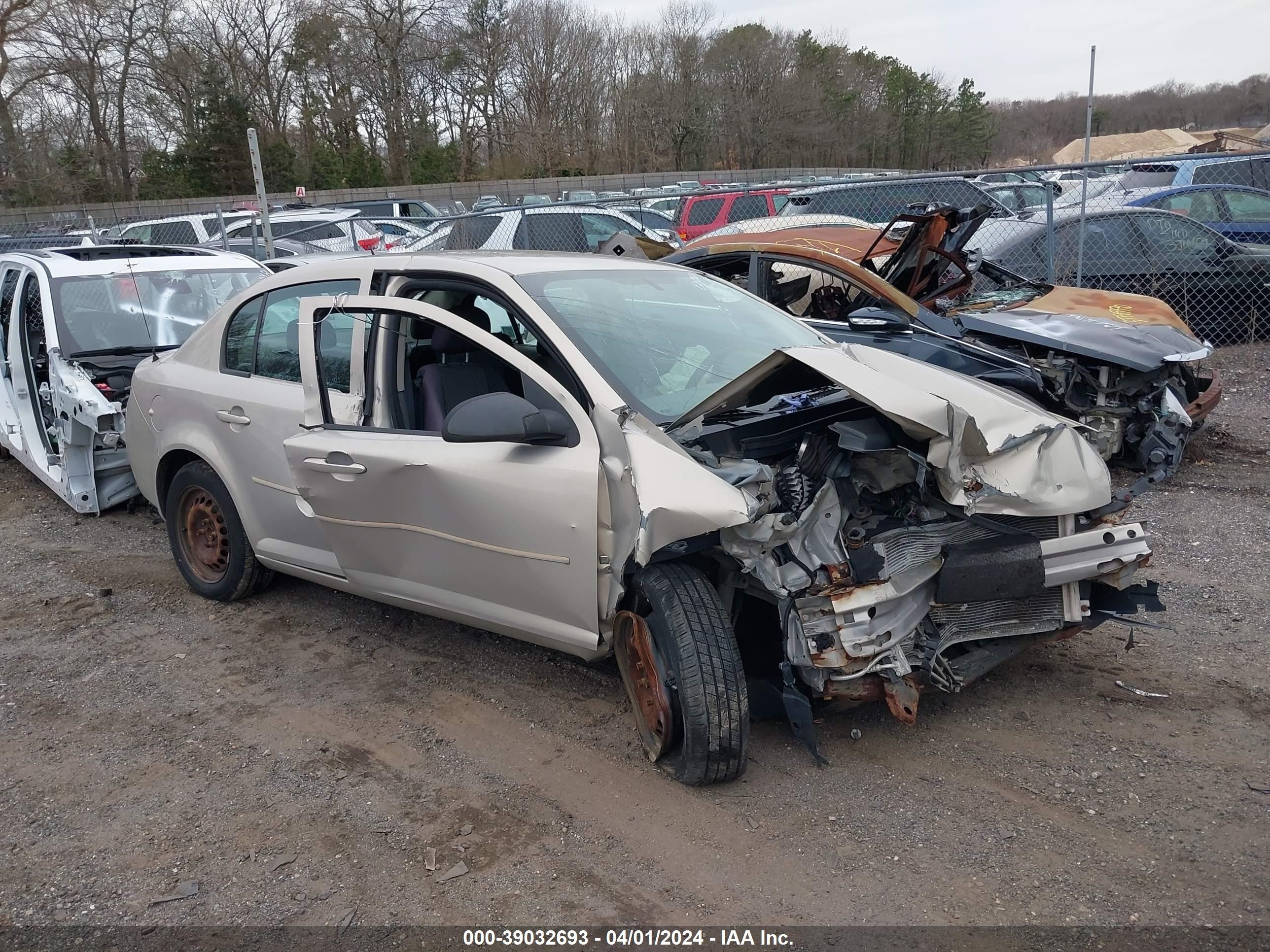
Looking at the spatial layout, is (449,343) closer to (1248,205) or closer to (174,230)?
(1248,205)

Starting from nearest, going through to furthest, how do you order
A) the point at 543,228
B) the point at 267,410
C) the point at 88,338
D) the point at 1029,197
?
the point at 267,410 → the point at 88,338 → the point at 543,228 → the point at 1029,197

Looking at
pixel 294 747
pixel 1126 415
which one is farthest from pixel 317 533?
pixel 1126 415

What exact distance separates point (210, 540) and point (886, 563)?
3.54m

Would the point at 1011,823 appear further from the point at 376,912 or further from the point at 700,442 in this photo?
the point at 376,912

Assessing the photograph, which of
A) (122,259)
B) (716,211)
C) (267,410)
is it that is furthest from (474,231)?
(267,410)

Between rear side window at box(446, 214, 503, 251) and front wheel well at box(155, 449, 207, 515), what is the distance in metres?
8.72

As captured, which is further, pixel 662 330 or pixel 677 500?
pixel 662 330

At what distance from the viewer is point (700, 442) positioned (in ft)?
10.8

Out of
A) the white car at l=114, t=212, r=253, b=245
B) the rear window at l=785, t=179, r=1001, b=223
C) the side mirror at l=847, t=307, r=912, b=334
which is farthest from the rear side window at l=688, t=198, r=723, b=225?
the side mirror at l=847, t=307, r=912, b=334

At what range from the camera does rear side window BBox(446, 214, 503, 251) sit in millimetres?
13336

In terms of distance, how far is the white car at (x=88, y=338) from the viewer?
6.37 metres

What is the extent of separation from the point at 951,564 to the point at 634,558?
41.4 inches

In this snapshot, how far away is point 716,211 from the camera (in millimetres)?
15031

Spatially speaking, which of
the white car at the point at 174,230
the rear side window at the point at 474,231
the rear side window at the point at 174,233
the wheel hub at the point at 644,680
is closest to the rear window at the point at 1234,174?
the rear side window at the point at 474,231
